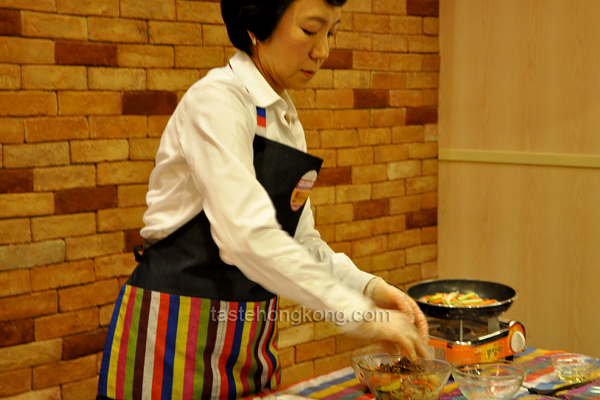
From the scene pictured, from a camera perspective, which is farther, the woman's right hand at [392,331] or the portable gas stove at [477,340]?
the portable gas stove at [477,340]

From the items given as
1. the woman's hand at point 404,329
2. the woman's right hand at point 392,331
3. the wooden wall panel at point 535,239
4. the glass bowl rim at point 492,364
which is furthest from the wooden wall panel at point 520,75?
the woman's right hand at point 392,331

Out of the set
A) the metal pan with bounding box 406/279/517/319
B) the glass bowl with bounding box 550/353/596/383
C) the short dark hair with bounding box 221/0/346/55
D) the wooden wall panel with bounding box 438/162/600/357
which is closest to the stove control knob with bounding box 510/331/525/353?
the metal pan with bounding box 406/279/517/319

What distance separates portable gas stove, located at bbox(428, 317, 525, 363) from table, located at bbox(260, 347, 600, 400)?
16cm

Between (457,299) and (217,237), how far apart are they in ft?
3.50

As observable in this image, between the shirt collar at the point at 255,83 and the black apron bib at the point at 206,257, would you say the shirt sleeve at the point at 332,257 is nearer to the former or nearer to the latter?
the black apron bib at the point at 206,257

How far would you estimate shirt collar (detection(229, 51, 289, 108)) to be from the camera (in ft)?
4.97

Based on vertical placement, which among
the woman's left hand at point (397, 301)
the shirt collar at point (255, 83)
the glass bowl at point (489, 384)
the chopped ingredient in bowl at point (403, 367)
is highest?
the shirt collar at point (255, 83)

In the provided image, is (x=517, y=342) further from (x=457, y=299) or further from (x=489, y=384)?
(x=489, y=384)

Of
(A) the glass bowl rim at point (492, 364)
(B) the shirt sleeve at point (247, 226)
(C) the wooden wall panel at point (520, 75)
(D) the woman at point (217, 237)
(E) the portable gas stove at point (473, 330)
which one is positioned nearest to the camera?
(B) the shirt sleeve at point (247, 226)

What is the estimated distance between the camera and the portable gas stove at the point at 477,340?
2006 mm

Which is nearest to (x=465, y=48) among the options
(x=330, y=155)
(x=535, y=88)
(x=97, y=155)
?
(x=535, y=88)

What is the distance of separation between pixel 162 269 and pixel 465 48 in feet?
7.59

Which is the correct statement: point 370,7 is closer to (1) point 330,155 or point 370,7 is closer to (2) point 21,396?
(1) point 330,155

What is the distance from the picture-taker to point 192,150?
1.36 m
